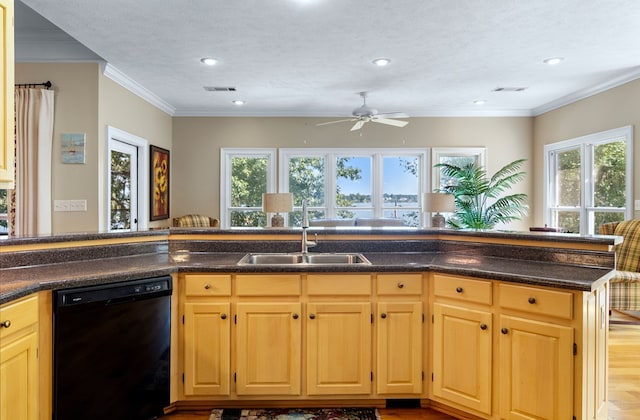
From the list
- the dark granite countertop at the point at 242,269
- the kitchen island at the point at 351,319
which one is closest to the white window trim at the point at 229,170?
the dark granite countertop at the point at 242,269

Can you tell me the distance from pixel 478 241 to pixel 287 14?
224 centimetres

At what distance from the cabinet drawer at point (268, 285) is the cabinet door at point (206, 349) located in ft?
0.49

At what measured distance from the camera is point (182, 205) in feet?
21.1

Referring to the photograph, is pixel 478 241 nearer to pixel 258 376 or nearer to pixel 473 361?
pixel 473 361

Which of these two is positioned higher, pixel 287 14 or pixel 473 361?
pixel 287 14

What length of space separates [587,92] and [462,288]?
4428mm

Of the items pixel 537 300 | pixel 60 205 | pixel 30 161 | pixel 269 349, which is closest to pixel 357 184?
pixel 60 205

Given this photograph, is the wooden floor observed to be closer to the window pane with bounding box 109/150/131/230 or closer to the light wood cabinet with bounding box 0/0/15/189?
the light wood cabinet with bounding box 0/0/15/189

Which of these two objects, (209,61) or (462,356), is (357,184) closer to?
(209,61)

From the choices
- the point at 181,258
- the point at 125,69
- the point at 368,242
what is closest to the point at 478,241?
the point at 368,242

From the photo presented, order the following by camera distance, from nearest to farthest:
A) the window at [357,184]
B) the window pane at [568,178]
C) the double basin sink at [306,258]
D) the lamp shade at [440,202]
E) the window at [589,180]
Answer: the double basin sink at [306,258] → the window at [589,180] → the lamp shade at [440,202] → the window pane at [568,178] → the window at [357,184]

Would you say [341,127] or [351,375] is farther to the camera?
[341,127]

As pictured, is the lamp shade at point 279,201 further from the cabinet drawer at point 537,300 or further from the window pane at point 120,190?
the cabinet drawer at point 537,300

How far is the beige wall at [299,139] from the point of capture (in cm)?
641
